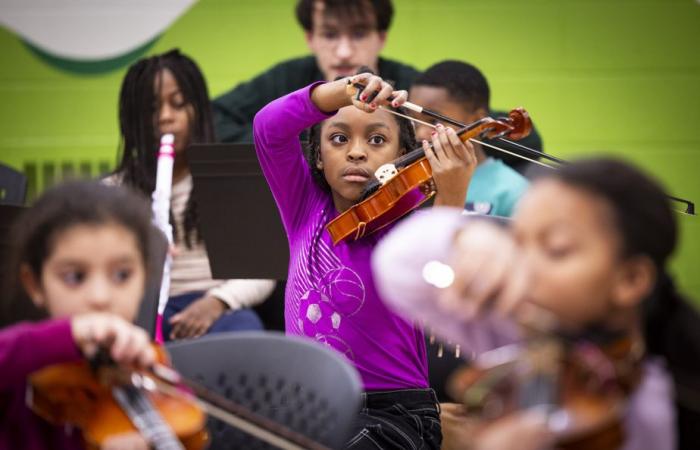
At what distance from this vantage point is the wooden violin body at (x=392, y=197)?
1962 millimetres

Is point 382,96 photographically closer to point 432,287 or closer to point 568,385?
point 432,287

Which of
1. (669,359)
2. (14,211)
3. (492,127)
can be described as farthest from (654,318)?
(14,211)

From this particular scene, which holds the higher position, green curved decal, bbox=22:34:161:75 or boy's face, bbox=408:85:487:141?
boy's face, bbox=408:85:487:141

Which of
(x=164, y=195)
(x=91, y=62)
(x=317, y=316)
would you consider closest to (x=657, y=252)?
(x=317, y=316)

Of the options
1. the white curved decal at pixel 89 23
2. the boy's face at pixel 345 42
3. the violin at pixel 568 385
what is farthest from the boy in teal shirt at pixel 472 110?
the violin at pixel 568 385

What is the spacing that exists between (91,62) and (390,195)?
2436mm

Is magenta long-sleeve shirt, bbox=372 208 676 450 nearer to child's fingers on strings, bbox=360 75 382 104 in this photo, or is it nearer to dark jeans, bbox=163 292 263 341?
child's fingers on strings, bbox=360 75 382 104

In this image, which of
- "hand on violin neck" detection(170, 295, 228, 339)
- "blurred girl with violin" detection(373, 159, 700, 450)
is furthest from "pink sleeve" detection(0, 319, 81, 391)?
"hand on violin neck" detection(170, 295, 228, 339)

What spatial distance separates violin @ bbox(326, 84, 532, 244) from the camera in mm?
1962

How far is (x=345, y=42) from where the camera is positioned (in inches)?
138

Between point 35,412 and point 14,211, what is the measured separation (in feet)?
2.37

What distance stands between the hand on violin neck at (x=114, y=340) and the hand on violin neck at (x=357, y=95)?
2.87 ft

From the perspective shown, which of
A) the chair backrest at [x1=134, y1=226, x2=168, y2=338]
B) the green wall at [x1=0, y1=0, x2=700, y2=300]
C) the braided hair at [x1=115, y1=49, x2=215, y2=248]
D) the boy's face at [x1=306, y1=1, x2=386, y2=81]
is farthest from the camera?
the green wall at [x1=0, y1=0, x2=700, y2=300]

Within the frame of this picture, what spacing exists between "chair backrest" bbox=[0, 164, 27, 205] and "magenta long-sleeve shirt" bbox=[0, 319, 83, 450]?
5.80 ft
